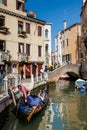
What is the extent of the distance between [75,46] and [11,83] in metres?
29.0

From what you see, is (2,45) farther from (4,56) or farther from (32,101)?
(32,101)

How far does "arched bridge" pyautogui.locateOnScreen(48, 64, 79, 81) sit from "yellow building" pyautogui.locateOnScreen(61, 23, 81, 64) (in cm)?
445

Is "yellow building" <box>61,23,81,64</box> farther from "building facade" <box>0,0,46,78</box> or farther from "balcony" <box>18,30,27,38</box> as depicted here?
"balcony" <box>18,30,27,38</box>

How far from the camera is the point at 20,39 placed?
29.2 m

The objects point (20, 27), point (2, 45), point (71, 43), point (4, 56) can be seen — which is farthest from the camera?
point (71, 43)

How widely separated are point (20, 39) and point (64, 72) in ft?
35.2

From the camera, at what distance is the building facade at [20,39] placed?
2703cm

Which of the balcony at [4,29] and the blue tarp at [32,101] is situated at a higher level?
the balcony at [4,29]

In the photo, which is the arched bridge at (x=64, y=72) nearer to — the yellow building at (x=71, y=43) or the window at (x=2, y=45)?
the yellow building at (x=71, y=43)

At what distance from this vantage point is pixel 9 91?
15789 millimetres

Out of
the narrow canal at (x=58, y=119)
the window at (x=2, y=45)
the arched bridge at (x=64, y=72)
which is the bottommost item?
the narrow canal at (x=58, y=119)

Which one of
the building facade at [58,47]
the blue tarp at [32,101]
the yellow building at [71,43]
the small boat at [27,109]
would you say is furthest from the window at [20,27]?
the building facade at [58,47]

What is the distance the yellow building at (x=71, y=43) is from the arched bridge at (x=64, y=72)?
4.45 m

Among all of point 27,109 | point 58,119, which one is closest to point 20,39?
point 58,119
